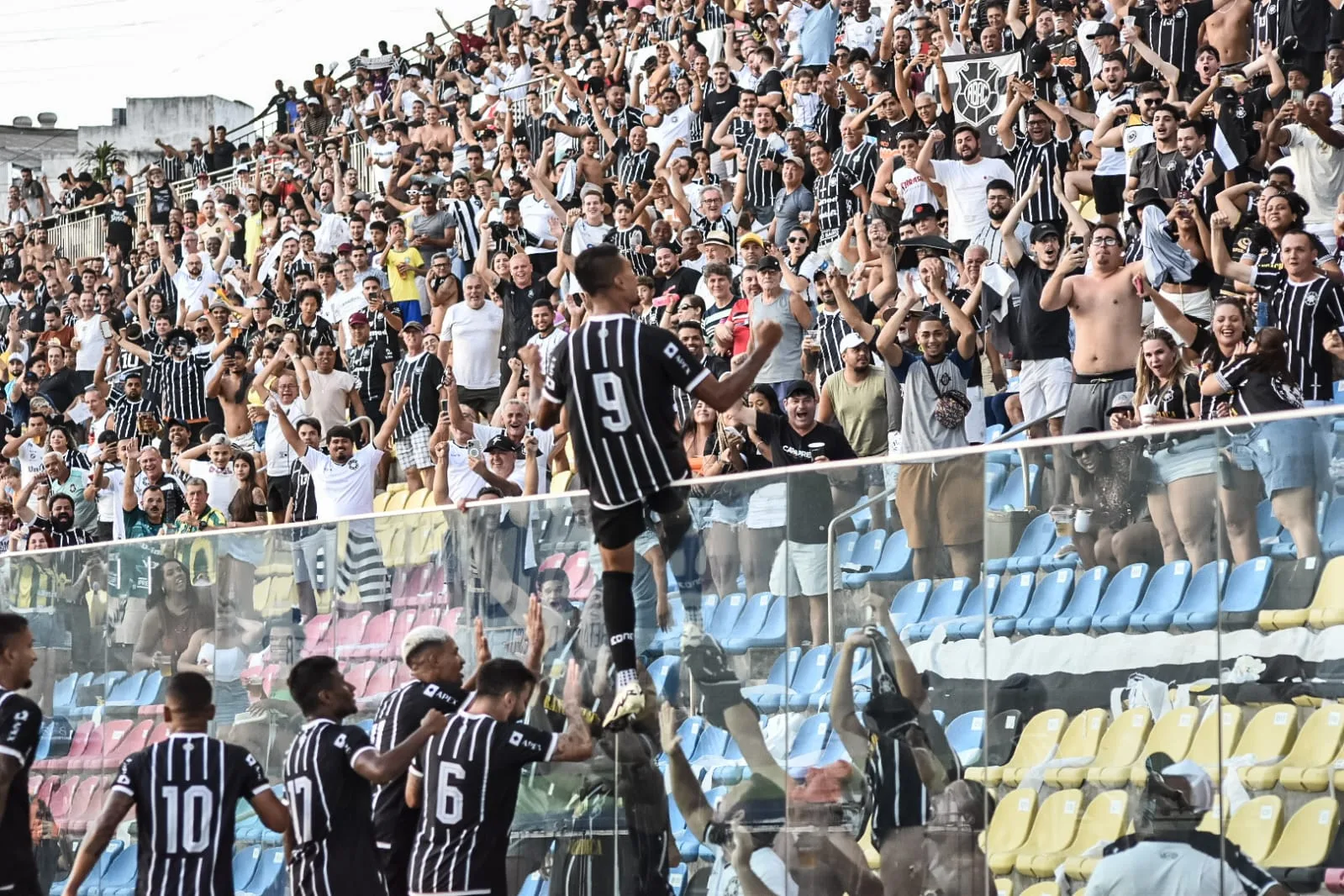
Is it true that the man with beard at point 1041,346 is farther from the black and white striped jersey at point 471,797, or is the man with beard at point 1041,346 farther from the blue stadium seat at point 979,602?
the black and white striped jersey at point 471,797

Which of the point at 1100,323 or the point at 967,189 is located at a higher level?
the point at 967,189

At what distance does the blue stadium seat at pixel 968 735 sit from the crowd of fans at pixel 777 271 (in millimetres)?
522

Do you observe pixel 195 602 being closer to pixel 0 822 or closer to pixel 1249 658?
pixel 0 822

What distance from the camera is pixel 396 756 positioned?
738 cm

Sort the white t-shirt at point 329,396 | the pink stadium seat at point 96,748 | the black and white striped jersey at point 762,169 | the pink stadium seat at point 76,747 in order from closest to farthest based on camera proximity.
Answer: the pink stadium seat at point 96,748, the pink stadium seat at point 76,747, the black and white striped jersey at point 762,169, the white t-shirt at point 329,396

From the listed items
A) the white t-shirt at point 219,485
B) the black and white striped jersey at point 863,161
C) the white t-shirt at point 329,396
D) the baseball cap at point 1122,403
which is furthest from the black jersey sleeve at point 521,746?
the white t-shirt at point 329,396

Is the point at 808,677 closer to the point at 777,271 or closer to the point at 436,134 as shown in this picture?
the point at 777,271

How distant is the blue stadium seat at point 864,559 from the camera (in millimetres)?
6715

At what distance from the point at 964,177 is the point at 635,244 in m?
2.99

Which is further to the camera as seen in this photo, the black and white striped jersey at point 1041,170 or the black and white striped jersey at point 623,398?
the black and white striped jersey at point 1041,170

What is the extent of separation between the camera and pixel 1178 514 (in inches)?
234

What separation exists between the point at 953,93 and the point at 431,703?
869cm

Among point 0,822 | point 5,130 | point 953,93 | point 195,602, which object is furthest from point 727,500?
point 5,130

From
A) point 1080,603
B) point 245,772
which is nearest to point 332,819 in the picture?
point 245,772
